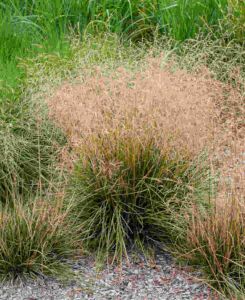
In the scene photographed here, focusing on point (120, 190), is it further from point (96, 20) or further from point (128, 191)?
point (96, 20)

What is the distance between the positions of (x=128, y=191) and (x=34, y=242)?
65 cm

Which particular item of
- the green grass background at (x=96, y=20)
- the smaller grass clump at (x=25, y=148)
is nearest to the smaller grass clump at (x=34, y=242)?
the smaller grass clump at (x=25, y=148)

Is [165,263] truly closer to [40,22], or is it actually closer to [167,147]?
[167,147]

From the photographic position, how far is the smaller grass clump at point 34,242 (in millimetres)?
4176

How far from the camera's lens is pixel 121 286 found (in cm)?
412

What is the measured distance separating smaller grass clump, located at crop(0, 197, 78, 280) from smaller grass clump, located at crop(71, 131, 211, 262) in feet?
0.56

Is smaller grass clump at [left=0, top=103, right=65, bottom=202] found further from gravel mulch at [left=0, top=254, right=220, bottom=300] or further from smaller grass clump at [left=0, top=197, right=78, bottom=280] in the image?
gravel mulch at [left=0, top=254, right=220, bottom=300]

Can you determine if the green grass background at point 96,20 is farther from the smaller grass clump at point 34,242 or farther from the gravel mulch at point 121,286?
the gravel mulch at point 121,286

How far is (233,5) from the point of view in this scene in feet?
22.0

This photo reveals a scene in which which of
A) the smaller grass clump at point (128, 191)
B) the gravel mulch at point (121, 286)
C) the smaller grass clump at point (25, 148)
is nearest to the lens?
the gravel mulch at point (121, 286)

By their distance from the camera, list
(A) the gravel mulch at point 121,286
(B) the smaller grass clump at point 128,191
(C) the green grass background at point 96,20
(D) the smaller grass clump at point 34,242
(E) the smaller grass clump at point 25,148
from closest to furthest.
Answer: (A) the gravel mulch at point 121,286 < (D) the smaller grass clump at point 34,242 < (B) the smaller grass clump at point 128,191 < (E) the smaller grass clump at point 25,148 < (C) the green grass background at point 96,20

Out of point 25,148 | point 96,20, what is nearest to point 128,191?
point 25,148

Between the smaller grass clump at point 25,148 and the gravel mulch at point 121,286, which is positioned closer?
the gravel mulch at point 121,286

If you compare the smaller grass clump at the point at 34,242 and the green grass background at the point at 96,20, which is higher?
the green grass background at the point at 96,20
